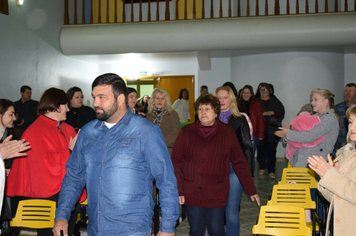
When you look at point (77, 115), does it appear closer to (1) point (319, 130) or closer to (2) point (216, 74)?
(1) point (319, 130)

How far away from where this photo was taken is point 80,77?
10711 mm

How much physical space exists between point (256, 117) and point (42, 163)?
12.9 feet

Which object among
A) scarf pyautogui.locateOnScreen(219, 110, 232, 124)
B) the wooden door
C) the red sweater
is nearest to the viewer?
the red sweater

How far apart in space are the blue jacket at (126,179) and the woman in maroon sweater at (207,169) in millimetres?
968

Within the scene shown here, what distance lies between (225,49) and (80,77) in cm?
456

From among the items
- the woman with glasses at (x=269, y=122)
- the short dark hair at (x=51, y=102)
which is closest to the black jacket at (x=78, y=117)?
the short dark hair at (x=51, y=102)

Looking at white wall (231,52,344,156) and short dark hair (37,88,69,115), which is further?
white wall (231,52,344,156)

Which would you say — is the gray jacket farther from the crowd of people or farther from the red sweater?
the red sweater

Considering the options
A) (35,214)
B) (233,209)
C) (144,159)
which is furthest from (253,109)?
(144,159)

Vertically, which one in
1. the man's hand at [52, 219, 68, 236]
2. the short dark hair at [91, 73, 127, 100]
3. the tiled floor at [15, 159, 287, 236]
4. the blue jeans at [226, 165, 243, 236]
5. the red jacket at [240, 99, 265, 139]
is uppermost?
the short dark hair at [91, 73, 127, 100]

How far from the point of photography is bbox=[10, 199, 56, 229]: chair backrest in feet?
9.70

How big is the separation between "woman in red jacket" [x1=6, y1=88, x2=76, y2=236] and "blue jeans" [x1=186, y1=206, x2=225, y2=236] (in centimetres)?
119

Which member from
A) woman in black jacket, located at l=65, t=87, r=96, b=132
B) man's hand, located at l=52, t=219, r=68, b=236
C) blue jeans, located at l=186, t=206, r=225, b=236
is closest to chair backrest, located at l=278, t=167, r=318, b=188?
blue jeans, located at l=186, t=206, r=225, b=236

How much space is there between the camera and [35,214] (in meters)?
2.96
